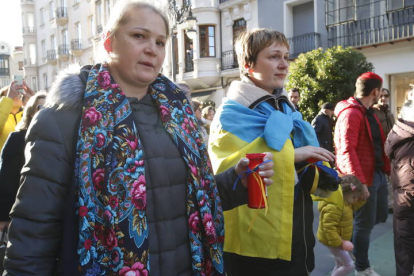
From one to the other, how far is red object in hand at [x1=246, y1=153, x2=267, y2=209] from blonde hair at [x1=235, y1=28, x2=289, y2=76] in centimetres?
91

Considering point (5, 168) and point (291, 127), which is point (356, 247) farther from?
point (5, 168)

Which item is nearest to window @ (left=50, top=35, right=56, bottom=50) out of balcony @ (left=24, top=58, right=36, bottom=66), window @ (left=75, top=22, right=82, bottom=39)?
balcony @ (left=24, top=58, right=36, bottom=66)

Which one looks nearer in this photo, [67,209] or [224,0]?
[67,209]

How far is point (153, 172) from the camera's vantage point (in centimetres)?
159

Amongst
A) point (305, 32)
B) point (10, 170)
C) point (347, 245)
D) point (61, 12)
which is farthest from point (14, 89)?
point (61, 12)

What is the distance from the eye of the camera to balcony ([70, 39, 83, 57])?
29594 millimetres

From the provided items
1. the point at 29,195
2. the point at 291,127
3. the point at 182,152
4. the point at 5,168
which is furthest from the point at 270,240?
the point at 5,168

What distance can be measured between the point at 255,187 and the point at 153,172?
0.54 meters

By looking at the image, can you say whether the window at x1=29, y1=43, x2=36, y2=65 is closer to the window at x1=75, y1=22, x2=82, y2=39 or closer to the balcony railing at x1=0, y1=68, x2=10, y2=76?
the window at x1=75, y1=22, x2=82, y2=39

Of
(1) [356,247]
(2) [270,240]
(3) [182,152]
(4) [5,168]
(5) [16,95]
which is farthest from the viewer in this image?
(5) [16,95]

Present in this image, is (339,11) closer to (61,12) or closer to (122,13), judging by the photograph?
(122,13)

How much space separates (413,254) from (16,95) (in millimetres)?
4367

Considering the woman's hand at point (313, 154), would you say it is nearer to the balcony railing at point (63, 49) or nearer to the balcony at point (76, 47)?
the balcony at point (76, 47)

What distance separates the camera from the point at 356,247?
3.87m
